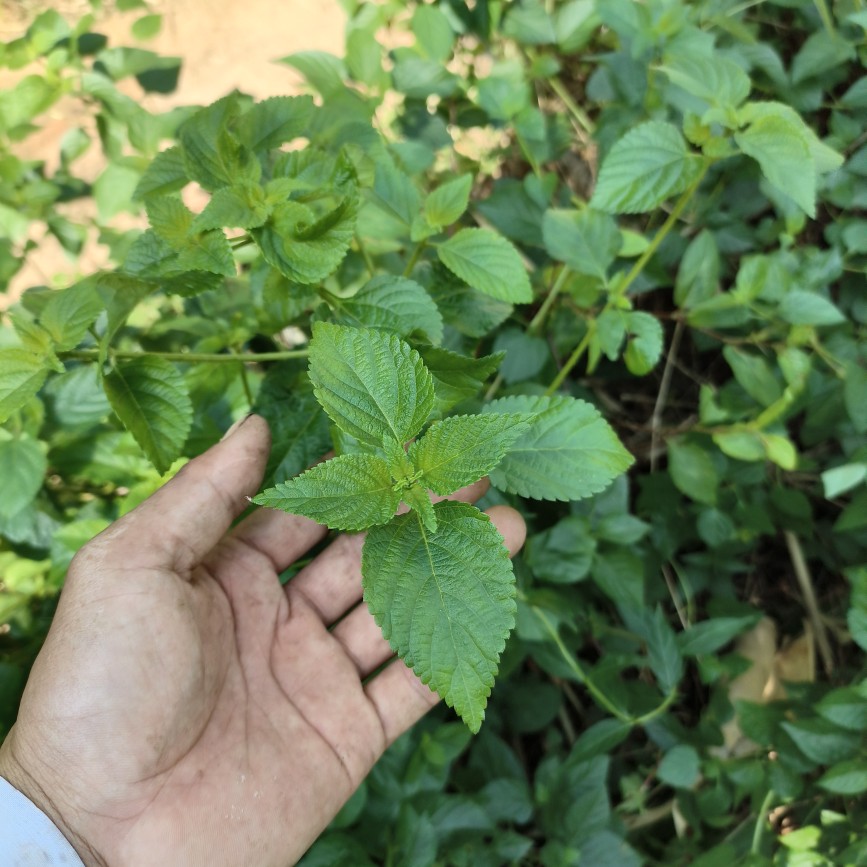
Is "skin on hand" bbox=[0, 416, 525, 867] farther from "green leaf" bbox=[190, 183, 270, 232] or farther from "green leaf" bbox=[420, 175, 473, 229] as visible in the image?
"green leaf" bbox=[420, 175, 473, 229]

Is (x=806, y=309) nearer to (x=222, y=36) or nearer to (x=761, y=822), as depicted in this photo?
(x=761, y=822)

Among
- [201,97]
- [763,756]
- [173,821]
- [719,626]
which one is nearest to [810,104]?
[719,626]

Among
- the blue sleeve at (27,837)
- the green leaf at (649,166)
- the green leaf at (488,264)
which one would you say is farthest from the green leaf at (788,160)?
the blue sleeve at (27,837)

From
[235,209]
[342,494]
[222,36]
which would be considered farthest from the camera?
[222,36]

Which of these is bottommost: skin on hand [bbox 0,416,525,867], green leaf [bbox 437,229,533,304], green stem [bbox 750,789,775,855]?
green stem [bbox 750,789,775,855]

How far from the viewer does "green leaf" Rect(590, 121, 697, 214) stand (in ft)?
4.24

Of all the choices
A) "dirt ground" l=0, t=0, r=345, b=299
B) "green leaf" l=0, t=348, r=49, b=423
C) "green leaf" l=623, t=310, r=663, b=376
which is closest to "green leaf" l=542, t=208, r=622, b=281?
"green leaf" l=623, t=310, r=663, b=376

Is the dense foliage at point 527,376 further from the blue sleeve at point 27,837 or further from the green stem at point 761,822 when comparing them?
the blue sleeve at point 27,837

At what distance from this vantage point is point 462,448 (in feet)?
3.36

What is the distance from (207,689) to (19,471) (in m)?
0.56

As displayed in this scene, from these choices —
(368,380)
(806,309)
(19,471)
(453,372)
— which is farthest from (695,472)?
(19,471)

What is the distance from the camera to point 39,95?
1723 millimetres

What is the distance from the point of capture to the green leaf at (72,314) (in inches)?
45.0

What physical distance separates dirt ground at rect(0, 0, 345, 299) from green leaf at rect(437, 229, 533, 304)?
2061 mm
